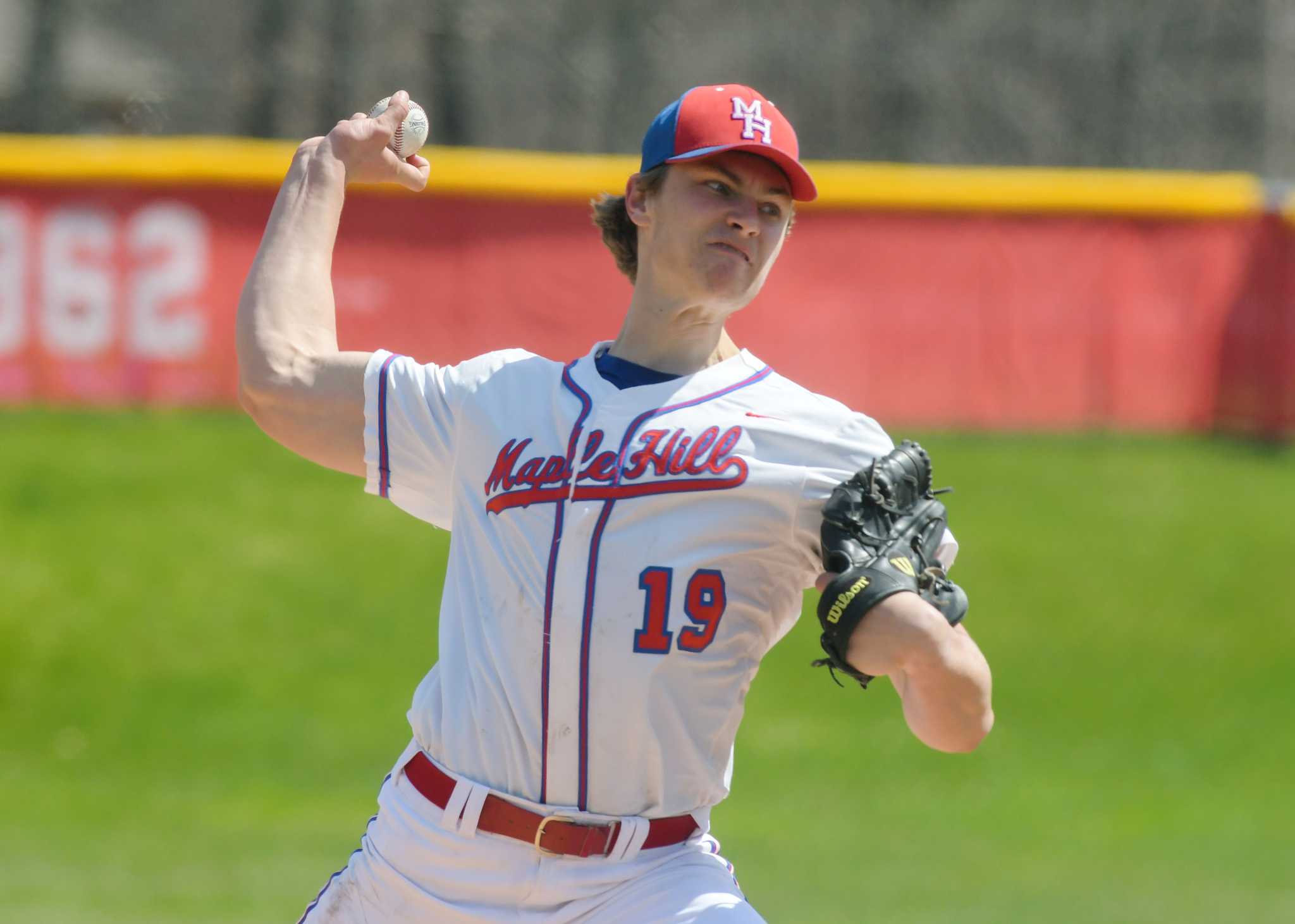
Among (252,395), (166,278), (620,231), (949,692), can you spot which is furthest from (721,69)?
(949,692)

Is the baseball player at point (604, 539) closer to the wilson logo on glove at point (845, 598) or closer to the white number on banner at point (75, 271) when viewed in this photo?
the wilson logo on glove at point (845, 598)

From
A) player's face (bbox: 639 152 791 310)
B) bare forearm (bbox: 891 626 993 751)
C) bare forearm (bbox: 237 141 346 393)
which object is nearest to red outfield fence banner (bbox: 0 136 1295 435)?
bare forearm (bbox: 237 141 346 393)

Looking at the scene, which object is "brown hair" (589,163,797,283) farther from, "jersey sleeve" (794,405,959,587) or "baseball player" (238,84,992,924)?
"jersey sleeve" (794,405,959,587)

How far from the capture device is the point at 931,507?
285cm

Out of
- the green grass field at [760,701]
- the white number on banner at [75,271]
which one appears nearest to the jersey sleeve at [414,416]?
the green grass field at [760,701]

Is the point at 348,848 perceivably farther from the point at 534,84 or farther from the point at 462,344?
the point at 534,84

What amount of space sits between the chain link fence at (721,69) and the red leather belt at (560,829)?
14.0 meters

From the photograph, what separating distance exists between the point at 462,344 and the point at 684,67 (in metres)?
6.42

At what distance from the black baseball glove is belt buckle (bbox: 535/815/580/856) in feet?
1.61

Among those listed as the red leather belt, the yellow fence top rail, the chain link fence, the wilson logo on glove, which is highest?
the chain link fence

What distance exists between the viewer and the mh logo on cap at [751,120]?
2980 mm

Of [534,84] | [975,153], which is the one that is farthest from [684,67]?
[975,153]

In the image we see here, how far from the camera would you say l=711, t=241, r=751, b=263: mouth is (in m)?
3.03

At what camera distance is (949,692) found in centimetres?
269
